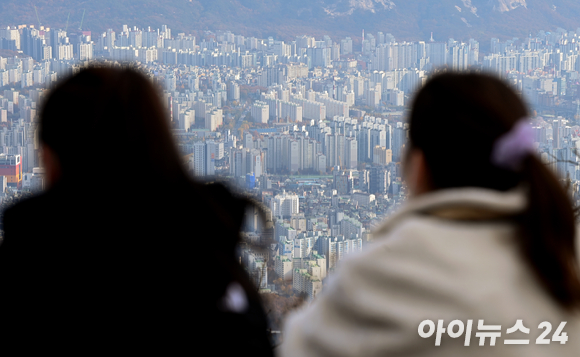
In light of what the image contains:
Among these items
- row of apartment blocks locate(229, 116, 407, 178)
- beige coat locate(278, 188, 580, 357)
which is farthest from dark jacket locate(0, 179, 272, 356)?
row of apartment blocks locate(229, 116, 407, 178)

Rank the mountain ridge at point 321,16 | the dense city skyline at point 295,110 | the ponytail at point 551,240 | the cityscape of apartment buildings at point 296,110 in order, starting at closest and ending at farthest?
the ponytail at point 551,240, the dense city skyline at point 295,110, the cityscape of apartment buildings at point 296,110, the mountain ridge at point 321,16

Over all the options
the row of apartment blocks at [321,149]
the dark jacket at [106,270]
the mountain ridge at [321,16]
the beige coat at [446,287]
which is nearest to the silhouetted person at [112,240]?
the dark jacket at [106,270]

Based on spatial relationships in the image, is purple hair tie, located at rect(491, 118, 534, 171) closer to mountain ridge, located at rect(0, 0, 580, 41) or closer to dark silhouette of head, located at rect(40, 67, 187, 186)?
dark silhouette of head, located at rect(40, 67, 187, 186)

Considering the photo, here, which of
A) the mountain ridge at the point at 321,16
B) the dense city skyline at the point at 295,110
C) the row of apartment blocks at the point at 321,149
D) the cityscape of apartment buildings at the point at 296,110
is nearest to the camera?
the dense city skyline at the point at 295,110

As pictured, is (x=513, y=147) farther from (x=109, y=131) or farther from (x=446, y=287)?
(x=109, y=131)

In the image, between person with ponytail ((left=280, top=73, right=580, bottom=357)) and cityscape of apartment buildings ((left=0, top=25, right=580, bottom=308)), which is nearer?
person with ponytail ((left=280, top=73, right=580, bottom=357))

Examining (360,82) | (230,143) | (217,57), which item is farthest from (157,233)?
(217,57)

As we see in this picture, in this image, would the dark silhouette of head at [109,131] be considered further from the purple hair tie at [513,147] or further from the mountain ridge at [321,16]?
the mountain ridge at [321,16]
